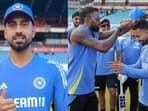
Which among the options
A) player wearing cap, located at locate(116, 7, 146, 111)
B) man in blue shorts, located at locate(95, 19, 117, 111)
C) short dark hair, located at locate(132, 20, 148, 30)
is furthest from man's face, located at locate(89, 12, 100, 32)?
man in blue shorts, located at locate(95, 19, 117, 111)

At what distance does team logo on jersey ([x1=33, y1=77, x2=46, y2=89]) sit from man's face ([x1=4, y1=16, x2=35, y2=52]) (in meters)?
0.16

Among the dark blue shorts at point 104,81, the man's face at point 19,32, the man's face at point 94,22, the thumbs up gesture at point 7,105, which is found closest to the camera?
the thumbs up gesture at point 7,105

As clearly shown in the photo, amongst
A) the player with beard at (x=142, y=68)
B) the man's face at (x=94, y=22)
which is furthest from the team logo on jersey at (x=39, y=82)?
the man's face at (x=94, y=22)

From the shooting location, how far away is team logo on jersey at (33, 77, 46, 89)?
6.64ft

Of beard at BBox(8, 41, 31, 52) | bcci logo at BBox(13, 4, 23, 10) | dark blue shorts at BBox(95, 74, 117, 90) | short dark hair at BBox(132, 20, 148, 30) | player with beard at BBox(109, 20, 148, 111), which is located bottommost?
dark blue shorts at BBox(95, 74, 117, 90)

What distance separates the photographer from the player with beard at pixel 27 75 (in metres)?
2.00

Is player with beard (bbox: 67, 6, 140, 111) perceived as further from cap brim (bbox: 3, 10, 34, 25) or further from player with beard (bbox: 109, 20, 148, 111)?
cap brim (bbox: 3, 10, 34, 25)

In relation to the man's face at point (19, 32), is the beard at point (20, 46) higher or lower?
lower

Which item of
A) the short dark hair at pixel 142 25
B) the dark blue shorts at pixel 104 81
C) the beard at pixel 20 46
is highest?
the short dark hair at pixel 142 25

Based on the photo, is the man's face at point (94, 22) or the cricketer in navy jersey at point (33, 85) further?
the man's face at point (94, 22)

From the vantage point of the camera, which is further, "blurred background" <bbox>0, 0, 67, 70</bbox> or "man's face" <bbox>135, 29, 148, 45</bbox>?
"blurred background" <bbox>0, 0, 67, 70</bbox>

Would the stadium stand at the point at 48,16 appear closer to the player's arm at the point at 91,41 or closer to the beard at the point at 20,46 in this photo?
the player's arm at the point at 91,41

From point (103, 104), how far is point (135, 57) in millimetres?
998

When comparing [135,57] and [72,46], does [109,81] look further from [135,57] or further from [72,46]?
[72,46]
